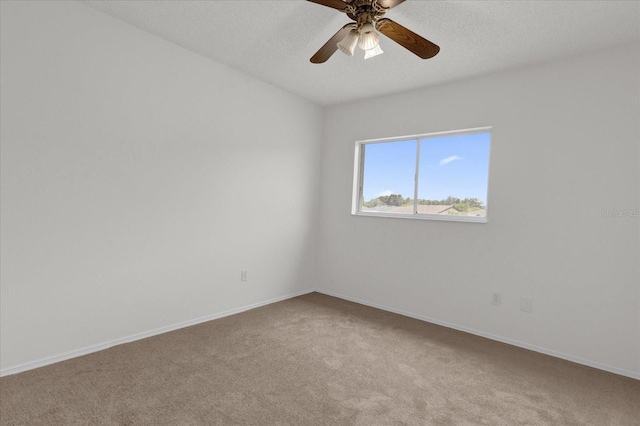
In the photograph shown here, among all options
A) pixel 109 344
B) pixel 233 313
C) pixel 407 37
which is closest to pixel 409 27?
pixel 407 37

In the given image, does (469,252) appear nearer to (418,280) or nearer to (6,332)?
(418,280)

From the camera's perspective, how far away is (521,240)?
2861 mm

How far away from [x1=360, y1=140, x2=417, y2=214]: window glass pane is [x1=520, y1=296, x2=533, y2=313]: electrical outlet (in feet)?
4.47

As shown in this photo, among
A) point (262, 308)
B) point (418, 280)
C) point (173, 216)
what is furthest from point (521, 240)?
point (173, 216)

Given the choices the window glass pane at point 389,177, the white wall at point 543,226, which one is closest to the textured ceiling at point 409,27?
the white wall at point 543,226

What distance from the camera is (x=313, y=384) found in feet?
6.86

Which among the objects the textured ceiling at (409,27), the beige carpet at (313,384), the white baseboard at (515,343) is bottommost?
the beige carpet at (313,384)

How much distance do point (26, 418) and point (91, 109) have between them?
1914 mm

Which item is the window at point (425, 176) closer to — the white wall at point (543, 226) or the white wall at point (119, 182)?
the white wall at point (543, 226)

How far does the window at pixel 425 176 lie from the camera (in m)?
3.25

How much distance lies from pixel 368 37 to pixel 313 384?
2.14 metres

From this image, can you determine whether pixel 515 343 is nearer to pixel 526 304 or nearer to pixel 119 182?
pixel 526 304

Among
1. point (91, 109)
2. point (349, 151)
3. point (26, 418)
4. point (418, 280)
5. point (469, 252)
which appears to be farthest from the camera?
point (349, 151)

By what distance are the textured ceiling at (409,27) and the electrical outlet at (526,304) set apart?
2.01m
